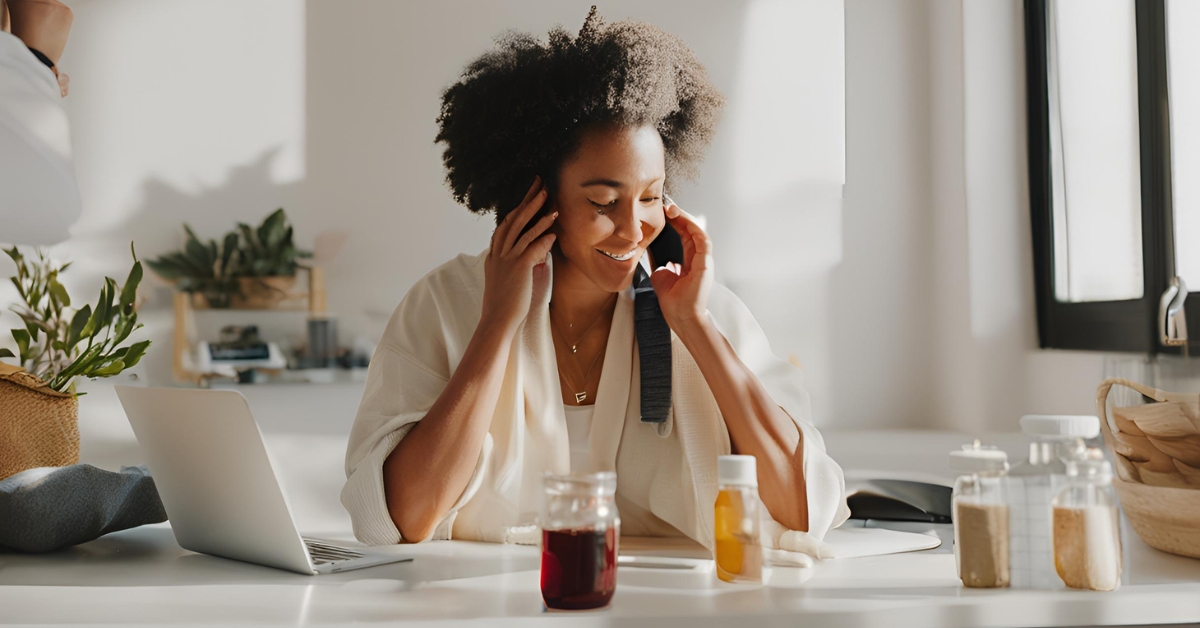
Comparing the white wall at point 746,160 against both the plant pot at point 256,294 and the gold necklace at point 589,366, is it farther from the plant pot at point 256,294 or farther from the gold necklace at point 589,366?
the gold necklace at point 589,366

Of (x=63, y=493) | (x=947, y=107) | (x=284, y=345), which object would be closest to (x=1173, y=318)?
(x=947, y=107)

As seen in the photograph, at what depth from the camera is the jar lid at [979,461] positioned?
2.62 ft

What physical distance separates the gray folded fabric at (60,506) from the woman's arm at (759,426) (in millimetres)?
685

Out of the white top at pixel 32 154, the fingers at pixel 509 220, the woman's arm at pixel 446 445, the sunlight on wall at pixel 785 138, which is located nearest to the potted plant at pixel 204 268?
the white top at pixel 32 154

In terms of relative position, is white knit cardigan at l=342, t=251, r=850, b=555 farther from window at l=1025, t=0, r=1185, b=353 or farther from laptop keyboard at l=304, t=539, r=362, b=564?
window at l=1025, t=0, r=1185, b=353

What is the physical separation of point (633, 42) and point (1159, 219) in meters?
1.21

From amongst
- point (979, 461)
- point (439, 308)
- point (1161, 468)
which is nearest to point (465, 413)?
point (439, 308)

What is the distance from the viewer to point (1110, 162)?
7.00 ft

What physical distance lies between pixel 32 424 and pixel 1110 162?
2.09 meters

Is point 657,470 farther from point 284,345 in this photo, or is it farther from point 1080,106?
point 284,345

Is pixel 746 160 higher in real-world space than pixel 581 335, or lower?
higher

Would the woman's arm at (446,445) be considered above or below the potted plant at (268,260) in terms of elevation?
below

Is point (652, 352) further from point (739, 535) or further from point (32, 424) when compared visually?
point (32, 424)

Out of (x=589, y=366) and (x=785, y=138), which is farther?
(x=785, y=138)
